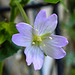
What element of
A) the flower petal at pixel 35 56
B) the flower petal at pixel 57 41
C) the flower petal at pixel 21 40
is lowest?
the flower petal at pixel 35 56

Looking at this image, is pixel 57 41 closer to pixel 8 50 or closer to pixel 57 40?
pixel 57 40

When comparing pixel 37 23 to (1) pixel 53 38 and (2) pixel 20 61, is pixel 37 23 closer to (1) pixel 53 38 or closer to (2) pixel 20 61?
(1) pixel 53 38

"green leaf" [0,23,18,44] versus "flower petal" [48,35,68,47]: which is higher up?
"green leaf" [0,23,18,44]

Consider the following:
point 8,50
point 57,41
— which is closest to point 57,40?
point 57,41

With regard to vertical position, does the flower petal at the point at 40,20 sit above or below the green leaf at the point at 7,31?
above

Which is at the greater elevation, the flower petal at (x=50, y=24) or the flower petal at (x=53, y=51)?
the flower petal at (x=50, y=24)

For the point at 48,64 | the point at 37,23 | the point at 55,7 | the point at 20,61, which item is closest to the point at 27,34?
the point at 37,23
